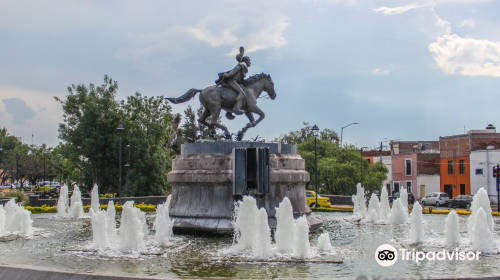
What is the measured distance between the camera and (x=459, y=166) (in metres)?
48.7

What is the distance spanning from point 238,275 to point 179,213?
558cm

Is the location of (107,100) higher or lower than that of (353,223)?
higher

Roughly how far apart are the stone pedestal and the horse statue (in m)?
1.31

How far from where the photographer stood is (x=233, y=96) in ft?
47.4

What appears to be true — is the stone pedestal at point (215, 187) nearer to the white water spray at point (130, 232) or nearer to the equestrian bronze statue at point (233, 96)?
the equestrian bronze statue at point (233, 96)

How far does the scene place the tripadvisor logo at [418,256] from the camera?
923 cm

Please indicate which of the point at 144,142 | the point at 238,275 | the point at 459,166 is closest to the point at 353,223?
the point at 238,275

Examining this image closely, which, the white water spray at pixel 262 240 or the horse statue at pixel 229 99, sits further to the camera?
the horse statue at pixel 229 99

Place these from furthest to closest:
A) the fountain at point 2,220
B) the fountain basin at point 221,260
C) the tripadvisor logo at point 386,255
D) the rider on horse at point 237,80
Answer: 1. the rider on horse at point 237,80
2. the fountain at point 2,220
3. the tripadvisor logo at point 386,255
4. the fountain basin at point 221,260

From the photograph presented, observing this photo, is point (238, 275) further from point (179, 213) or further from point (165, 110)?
point (165, 110)

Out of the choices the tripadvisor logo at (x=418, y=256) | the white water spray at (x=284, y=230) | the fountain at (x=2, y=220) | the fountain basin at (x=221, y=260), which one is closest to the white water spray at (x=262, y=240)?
the fountain basin at (x=221, y=260)

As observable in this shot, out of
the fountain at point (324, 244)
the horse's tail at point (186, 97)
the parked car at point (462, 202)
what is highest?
the horse's tail at point (186, 97)

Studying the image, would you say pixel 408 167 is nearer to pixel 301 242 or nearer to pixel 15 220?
pixel 15 220

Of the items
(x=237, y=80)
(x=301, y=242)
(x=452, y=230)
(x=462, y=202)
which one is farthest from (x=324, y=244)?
(x=462, y=202)
